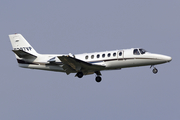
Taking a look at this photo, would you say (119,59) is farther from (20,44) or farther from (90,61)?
(20,44)

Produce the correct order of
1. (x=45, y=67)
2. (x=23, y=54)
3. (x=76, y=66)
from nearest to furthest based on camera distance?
(x=76, y=66), (x=23, y=54), (x=45, y=67)

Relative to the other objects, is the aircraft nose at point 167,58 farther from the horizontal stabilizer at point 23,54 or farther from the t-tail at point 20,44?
the t-tail at point 20,44

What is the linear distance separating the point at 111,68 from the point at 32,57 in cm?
862

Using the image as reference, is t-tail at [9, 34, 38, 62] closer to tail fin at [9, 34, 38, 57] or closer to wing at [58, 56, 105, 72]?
tail fin at [9, 34, 38, 57]

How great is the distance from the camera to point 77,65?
3117 centimetres

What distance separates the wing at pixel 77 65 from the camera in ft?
98.2

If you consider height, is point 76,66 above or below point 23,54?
below

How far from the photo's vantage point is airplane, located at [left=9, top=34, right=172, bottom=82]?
3033cm

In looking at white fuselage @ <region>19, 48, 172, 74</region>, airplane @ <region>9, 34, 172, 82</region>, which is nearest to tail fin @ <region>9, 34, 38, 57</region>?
airplane @ <region>9, 34, 172, 82</region>

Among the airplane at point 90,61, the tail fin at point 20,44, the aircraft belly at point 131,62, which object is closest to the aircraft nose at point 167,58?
the airplane at point 90,61

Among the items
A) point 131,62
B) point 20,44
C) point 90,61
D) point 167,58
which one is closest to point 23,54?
point 20,44

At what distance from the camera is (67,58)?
2972 cm

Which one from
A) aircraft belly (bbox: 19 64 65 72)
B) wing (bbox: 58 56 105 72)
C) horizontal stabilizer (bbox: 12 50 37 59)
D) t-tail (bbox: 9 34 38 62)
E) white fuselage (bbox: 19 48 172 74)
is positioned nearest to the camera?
wing (bbox: 58 56 105 72)

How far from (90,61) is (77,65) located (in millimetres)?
1473
